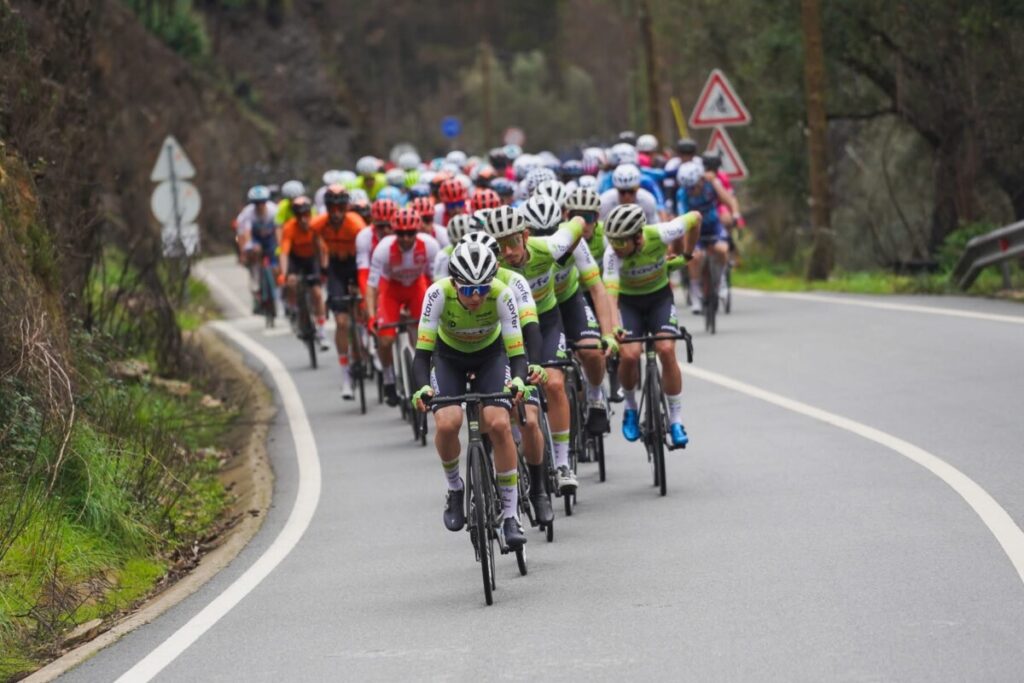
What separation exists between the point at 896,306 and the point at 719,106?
23.4ft

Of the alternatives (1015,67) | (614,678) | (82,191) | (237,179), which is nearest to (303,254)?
(82,191)

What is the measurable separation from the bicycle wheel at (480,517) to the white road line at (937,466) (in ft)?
8.32

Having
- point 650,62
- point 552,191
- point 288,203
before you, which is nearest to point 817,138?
point 650,62

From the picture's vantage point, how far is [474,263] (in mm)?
9961

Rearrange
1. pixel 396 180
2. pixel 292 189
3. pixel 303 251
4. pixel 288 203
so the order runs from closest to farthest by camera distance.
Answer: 1. pixel 303 251
2. pixel 288 203
3. pixel 292 189
4. pixel 396 180

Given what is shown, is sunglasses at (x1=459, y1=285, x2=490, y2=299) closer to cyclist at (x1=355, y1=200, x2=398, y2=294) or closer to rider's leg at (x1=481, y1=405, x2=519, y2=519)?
rider's leg at (x1=481, y1=405, x2=519, y2=519)

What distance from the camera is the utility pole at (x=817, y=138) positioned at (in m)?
29.0

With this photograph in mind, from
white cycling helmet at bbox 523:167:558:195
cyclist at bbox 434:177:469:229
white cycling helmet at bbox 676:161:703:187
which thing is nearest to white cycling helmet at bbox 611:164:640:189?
white cycling helmet at bbox 523:167:558:195

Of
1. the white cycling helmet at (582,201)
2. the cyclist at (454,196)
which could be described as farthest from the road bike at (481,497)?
the cyclist at (454,196)

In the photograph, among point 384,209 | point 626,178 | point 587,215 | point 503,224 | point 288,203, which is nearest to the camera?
point 503,224

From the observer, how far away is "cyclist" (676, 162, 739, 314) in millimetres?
Answer: 22984

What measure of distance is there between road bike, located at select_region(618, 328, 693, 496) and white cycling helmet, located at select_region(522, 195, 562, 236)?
909 millimetres

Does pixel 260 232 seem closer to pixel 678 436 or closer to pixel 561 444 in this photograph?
pixel 678 436

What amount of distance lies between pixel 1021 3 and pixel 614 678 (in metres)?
21.9
